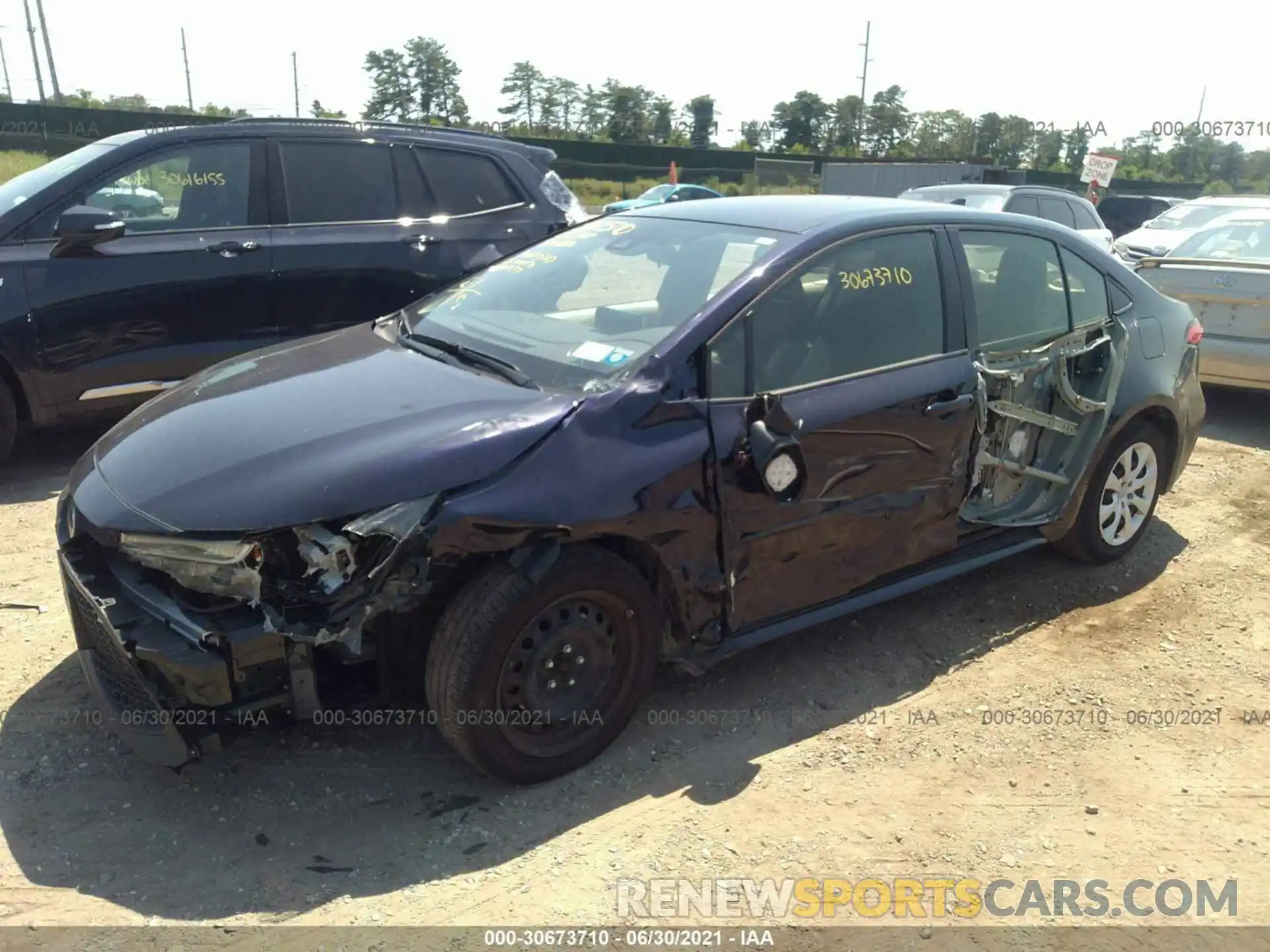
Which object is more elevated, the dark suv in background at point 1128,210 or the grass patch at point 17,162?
the grass patch at point 17,162

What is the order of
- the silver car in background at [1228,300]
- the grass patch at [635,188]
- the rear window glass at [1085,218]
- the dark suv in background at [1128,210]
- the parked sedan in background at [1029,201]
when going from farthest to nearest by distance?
the grass patch at [635,188] → the dark suv in background at [1128,210] → the rear window glass at [1085,218] → the parked sedan in background at [1029,201] → the silver car in background at [1228,300]

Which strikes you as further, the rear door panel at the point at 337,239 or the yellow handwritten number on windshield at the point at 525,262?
the rear door panel at the point at 337,239

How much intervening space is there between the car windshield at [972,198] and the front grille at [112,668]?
33.2 ft

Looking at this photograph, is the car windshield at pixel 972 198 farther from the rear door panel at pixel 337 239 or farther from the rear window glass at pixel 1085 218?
the rear door panel at pixel 337 239

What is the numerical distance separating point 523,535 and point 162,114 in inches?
1698

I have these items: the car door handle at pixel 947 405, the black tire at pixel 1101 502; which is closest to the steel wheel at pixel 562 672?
the car door handle at pixel 947 405

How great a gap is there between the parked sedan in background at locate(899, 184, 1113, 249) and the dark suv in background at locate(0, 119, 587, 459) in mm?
6767

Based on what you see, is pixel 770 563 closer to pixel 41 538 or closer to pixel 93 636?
pixel 93 636

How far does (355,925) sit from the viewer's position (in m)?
2.47

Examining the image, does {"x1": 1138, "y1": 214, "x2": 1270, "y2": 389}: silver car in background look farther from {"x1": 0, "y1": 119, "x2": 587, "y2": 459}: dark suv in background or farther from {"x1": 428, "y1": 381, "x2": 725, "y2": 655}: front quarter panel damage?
{"x1": 428, "y1": 381, "x2": 725, "y2": 655}: front quarter panel damage

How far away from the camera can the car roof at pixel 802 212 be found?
370cm

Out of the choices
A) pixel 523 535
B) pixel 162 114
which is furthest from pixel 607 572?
pixel 162 114

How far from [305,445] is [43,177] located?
3895mm

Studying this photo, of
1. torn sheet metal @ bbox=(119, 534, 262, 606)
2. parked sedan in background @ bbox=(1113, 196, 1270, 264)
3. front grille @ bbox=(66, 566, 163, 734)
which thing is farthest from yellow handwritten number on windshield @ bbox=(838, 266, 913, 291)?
parked sedan in background @ bbox=(1113, 196, 1270, 264)
